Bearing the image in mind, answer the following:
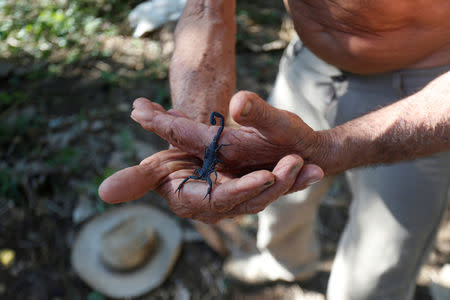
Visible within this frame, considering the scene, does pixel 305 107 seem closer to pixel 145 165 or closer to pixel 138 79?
pixel 145 165

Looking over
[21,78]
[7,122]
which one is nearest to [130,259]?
[7,122]

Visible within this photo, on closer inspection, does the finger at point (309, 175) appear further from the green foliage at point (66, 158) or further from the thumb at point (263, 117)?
the green foliage at point (66, 158)

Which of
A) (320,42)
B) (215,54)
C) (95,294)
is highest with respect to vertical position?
(320,42)

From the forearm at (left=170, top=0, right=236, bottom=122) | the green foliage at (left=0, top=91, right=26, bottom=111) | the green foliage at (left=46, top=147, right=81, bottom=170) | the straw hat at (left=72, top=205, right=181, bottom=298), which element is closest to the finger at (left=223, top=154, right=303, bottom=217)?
the forearm at (left=170, top=0, right=236, bottom=122)

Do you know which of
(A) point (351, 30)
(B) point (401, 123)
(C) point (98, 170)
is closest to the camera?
(B) point (401, 123)

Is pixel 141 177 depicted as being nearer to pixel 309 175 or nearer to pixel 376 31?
pixel 309 175

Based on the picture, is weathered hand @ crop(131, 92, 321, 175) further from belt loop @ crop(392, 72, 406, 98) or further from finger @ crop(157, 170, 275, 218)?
belt loop @ crop(392, 72, 406, 98)

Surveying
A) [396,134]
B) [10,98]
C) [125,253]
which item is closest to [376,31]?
[396,134]
